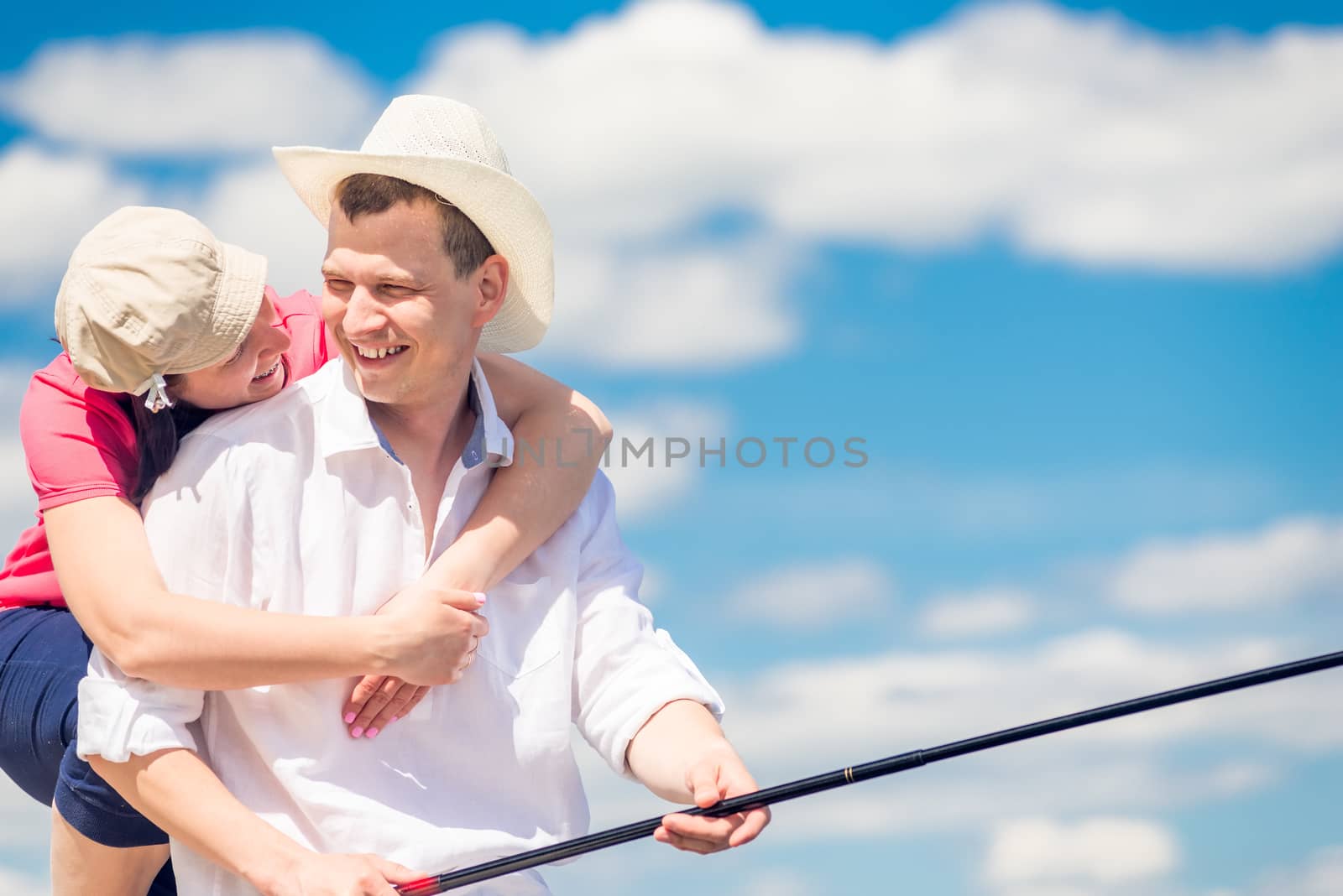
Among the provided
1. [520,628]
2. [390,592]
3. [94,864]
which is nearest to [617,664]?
[520,628]

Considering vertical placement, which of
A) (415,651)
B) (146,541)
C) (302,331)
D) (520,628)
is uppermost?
(302,331)

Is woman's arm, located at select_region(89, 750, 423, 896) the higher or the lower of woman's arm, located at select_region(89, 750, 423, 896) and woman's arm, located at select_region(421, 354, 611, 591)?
A: the lower

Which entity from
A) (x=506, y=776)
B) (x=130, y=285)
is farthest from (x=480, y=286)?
(x=506, y=776)

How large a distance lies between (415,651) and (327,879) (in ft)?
1.52

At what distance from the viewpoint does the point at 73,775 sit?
3508 millimetres

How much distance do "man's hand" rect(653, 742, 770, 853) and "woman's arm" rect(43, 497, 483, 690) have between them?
0.58 m

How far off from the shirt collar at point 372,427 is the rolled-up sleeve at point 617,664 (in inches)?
11.6

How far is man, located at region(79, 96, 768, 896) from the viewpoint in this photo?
321 cm

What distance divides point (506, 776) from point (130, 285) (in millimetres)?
1295

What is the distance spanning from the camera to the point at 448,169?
3.37m

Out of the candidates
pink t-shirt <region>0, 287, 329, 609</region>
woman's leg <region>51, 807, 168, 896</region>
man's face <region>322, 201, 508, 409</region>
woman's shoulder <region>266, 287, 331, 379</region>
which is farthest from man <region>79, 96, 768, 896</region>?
woman's leg <region>51, 807, 168, 896</region>

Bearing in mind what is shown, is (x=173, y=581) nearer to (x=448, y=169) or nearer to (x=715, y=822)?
(x=448, y=169)

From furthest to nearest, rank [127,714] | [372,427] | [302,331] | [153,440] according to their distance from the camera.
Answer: [302,331], [372,427], [153,440], [127,714]

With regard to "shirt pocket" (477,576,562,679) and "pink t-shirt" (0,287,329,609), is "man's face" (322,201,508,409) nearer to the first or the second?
"pink t-shirt" (0,287,329,609)
